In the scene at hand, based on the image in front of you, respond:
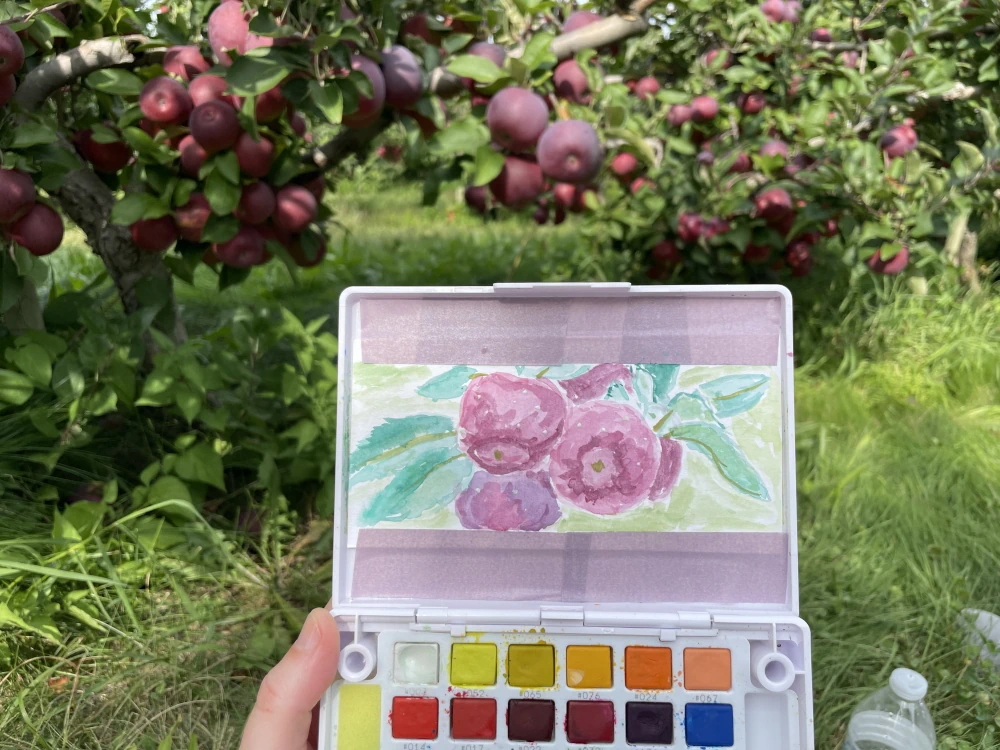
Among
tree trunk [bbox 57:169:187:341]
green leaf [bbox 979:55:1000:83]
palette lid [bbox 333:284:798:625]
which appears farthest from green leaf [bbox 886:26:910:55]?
tree trunk [bbox 57:169:187:341]

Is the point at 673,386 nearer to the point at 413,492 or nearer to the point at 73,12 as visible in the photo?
the point at 413,492

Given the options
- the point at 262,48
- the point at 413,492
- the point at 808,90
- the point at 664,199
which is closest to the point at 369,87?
the point at 262,48

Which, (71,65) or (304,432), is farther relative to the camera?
(304,432)

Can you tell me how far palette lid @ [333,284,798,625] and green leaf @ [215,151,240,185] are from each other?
495 mm

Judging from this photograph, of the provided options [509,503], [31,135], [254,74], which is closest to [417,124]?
[254,74]

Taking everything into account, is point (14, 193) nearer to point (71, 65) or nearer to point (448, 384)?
point (71, 65)

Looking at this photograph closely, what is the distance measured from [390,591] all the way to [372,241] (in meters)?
3.83

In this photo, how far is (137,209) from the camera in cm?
116

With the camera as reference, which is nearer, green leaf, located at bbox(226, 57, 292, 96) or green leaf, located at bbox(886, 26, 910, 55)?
green leaf, located at bbox(226, 57, 292, 96)

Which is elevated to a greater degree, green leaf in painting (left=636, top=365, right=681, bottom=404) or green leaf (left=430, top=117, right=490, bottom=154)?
green leaf (left=430, top=117, right=490, bottom=154)

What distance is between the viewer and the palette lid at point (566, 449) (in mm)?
744

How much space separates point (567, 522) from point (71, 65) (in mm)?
1031

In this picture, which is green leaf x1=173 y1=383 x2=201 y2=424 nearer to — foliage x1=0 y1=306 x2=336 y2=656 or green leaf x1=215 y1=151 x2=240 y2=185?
foliage x1=0 y1=306 x2=336 y2=656

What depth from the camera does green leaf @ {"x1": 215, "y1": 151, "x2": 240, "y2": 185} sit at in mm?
1118
